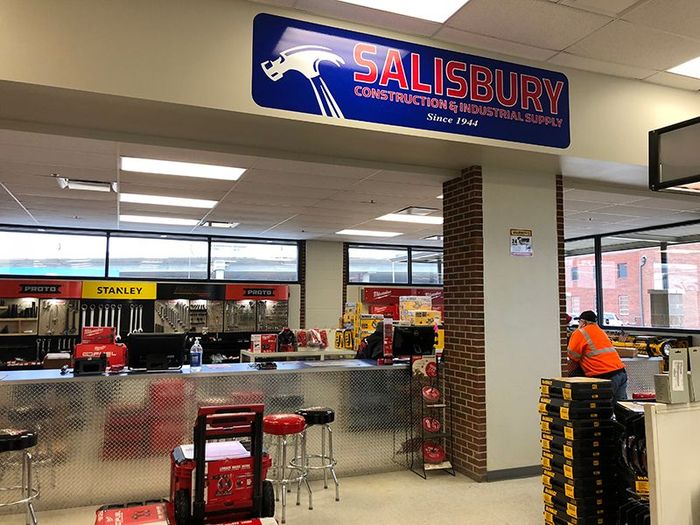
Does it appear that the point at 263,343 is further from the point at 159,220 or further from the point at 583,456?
the point at 583,456

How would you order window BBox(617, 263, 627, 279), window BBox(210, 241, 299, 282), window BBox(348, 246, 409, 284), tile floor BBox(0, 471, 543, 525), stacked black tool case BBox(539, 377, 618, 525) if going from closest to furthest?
stacked black tool case BBox(539, 377, 618, 525)
tile floor BBox(0, 471, 543, 525)
window BBox(617, 263, 627, 279)
window BBox(210, 241, 299, 282)
window BBox(348, 246, 409, 284)

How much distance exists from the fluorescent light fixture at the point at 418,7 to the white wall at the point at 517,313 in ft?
6.09

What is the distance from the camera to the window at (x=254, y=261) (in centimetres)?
1184

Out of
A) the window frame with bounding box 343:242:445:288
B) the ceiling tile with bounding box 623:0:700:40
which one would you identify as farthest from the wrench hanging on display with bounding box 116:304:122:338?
the ceiling tile with bounding box 623:0:700:40

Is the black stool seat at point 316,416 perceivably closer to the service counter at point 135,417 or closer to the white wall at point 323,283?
the service counter at point 135,417

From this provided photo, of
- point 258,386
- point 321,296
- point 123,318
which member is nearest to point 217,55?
point 258,386

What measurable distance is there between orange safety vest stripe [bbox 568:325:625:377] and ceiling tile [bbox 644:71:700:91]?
2.57 meters

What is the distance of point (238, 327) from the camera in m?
11.2

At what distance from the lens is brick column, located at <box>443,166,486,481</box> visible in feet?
17.2

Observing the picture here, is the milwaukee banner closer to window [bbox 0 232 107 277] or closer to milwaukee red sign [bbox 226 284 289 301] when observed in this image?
milwaukee red sign [bbox 226 284 289 301]

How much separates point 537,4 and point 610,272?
914cm

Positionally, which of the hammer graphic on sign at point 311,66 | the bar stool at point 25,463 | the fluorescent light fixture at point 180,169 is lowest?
the bar stool at point 25,463

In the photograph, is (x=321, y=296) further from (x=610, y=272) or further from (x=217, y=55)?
(x=217, y=55)

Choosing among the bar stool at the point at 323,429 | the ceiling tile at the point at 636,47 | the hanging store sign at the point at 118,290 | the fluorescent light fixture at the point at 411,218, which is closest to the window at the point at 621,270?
the fluorescent light fixture at the point at 411,218
